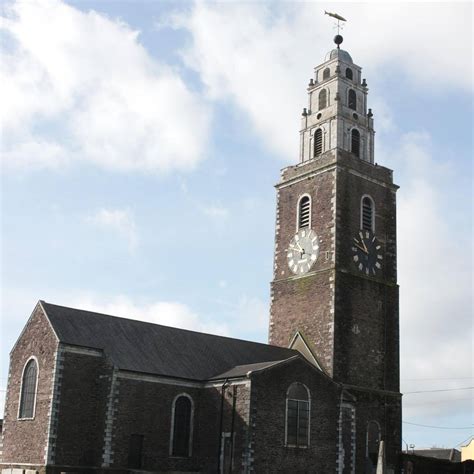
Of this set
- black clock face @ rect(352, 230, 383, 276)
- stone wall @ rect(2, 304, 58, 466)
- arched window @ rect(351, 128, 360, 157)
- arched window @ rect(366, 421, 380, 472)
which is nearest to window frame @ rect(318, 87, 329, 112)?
arched window @ rect(351, 128, 360, 157)

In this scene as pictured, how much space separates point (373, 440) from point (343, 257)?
999 cm

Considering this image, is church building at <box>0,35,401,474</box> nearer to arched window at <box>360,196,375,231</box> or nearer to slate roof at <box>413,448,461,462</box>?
arched window at <box>360,196,375,231</box>

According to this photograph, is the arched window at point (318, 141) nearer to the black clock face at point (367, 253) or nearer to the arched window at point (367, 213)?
the arched window at point (367, 213)

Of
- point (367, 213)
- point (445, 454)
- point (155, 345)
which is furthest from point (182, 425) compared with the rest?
point (445, 454)

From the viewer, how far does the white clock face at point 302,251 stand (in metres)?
44.2

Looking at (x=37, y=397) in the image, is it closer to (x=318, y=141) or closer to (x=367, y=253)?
(x=367, y=253)

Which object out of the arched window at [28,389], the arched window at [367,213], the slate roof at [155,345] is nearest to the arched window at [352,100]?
the arched window at [367,213]

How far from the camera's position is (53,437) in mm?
32938

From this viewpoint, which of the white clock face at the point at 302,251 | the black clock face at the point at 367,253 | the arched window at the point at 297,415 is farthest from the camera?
the white clock face at the point at 302,251

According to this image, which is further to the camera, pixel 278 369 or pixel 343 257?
pixel 343 257

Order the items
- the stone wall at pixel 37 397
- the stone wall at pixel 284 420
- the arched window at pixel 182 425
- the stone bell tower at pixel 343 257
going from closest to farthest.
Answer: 1. the stone wall at pixel 37 397
2. the stone wall at pixel 284 420
3. the arched window at pixel 182 425
4. the stone bell tower at pixel 343 257

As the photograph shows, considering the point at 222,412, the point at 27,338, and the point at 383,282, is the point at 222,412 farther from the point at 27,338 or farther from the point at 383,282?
the point at 383,282

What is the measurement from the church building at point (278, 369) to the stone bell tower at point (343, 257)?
85 millimetres

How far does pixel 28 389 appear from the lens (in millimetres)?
36031
